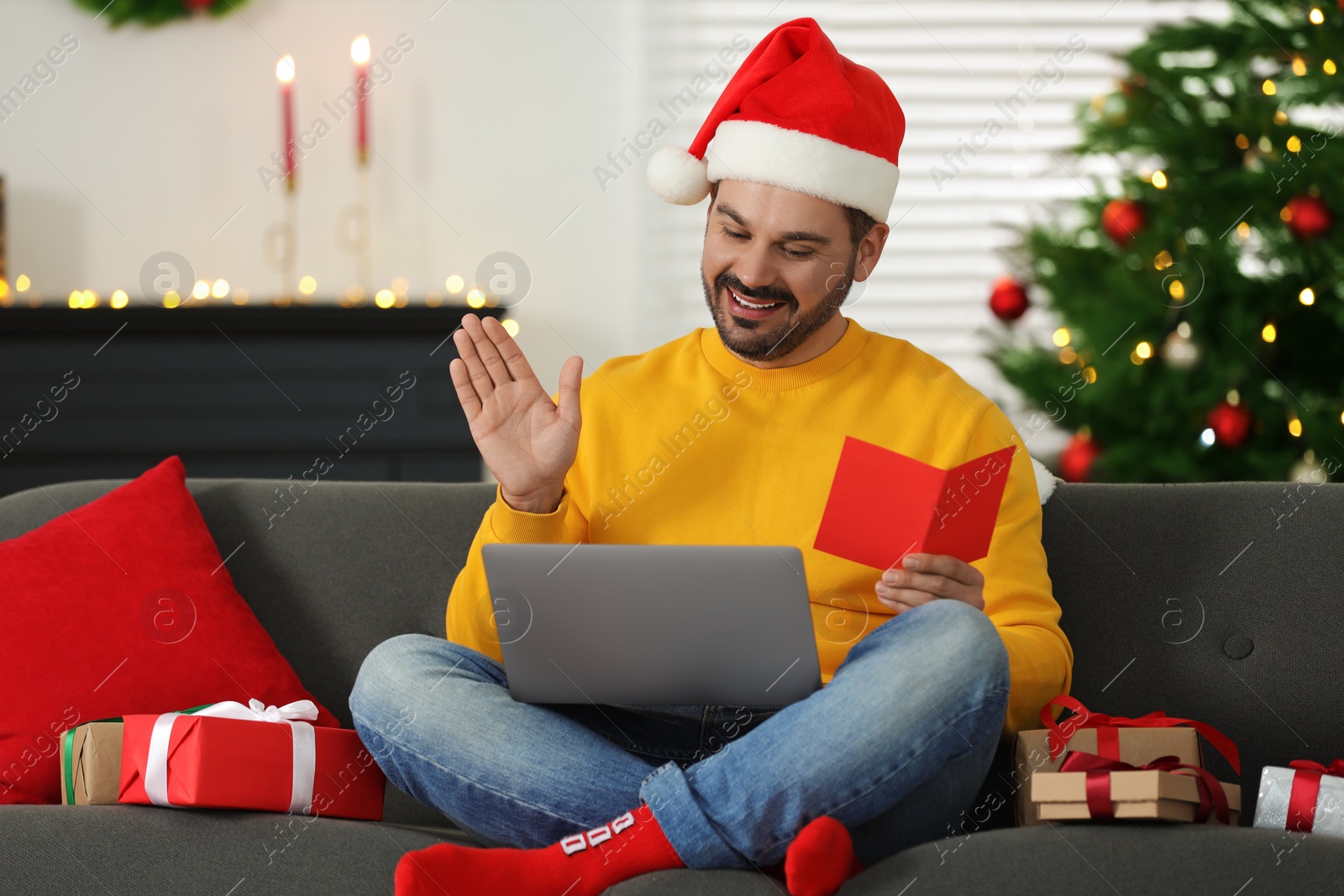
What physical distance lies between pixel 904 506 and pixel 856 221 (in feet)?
1.64

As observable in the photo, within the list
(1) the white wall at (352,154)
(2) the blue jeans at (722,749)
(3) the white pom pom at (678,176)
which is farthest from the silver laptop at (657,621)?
(1) the white wall at (352,154)

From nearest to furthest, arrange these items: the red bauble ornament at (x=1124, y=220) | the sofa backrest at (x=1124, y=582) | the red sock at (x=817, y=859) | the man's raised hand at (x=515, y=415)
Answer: the red sock at (x=817, y=859)
the man's raised hand at (x=515, y=415)
the sofa backrest at (x=1124, y=582)
the red bauble ornament at (x=1124, y=220)

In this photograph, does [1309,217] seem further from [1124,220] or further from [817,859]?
[817,859]

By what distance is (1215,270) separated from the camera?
2.28 m

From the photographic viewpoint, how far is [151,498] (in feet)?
5.20

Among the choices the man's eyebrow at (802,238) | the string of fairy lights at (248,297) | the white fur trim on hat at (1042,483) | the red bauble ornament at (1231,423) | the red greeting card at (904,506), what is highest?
the man's eyebrow at (802,238)

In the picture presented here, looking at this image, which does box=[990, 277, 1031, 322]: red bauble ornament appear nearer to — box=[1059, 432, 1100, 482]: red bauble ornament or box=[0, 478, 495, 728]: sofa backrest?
box=[1059, 432, 1100, 482]: red bauble ornament

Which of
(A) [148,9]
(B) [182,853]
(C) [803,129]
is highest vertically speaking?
(A) [148,9]

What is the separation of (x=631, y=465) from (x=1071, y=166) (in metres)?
1.85

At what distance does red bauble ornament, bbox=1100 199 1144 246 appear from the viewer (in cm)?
236

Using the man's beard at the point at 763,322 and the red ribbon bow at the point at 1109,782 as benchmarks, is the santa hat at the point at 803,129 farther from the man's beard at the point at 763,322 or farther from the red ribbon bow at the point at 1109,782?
the red ribbon bow at the point at 1109,782

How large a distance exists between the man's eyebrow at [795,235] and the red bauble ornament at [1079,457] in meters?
1.07

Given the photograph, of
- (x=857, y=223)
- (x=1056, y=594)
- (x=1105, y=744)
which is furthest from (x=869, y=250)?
(x=1105, y=744)

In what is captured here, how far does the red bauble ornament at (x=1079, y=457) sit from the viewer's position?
7.91 feet
